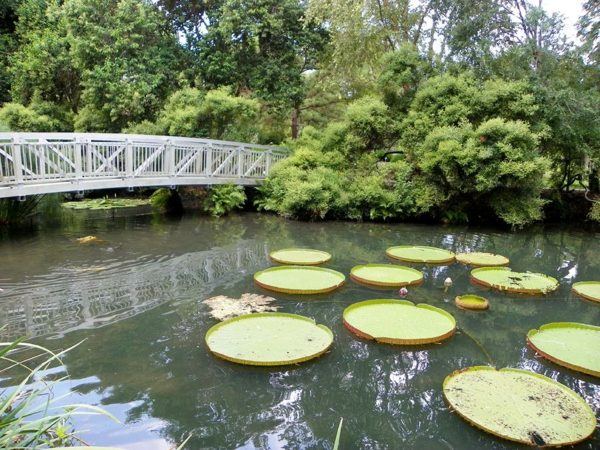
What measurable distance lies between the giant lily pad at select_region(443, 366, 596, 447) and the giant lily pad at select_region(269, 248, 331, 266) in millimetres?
3370

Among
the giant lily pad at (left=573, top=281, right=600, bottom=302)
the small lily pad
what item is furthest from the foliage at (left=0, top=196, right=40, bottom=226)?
the giant lily pad at (left=573, top=281, right=600, bottom=302)

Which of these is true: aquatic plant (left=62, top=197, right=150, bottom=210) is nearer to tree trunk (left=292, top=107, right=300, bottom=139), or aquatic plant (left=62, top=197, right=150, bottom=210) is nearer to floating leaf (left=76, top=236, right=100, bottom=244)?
floating leaf (left=76, top=236, right=100, bottom=244)

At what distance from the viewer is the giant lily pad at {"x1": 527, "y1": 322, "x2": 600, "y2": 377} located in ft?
12.3

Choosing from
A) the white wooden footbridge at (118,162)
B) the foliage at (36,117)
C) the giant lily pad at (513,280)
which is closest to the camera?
the giant lily pad at (513,280)

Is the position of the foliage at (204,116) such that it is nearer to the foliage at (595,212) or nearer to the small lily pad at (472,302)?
the small lily pad at (472,302)

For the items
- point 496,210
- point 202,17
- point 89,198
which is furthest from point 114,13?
point 496,210

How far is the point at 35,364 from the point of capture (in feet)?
11.7

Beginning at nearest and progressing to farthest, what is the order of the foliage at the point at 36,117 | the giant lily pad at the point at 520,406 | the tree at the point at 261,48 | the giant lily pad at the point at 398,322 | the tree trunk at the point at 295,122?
the giant lily pad at the point at 520,406
the giant lily pad at the point at 398,322
the tree at the point at 261,48
the foliage at the point at 36,117
the tree trunk at the point at 295,122

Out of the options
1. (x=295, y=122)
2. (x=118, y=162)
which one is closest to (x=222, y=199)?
(x=118, y=162)

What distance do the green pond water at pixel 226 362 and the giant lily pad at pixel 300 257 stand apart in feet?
0.55

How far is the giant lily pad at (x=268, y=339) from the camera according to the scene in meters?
3.63

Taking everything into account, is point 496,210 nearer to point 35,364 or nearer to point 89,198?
point 35,364

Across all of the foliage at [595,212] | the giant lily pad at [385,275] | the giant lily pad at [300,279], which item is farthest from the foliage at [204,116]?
the foliage at [595,212]

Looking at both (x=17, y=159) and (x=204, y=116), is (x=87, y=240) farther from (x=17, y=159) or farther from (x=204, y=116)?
(x=204, y=116)
